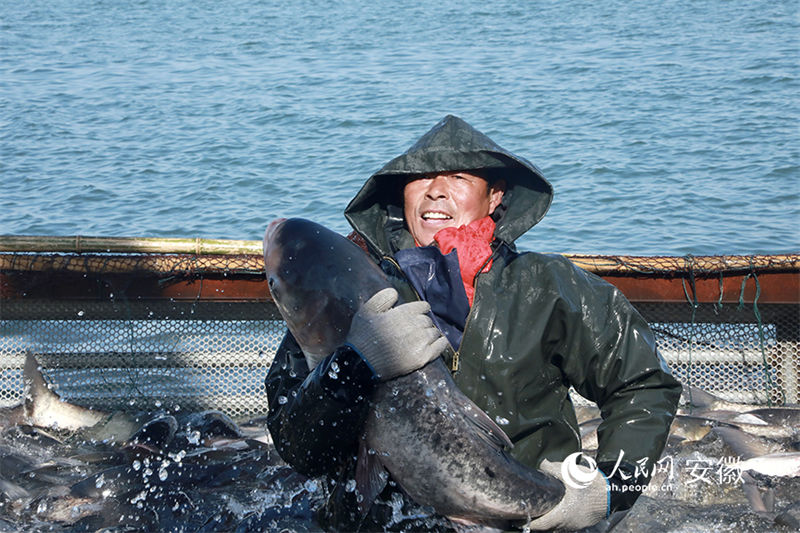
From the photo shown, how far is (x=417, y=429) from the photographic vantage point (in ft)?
8.93

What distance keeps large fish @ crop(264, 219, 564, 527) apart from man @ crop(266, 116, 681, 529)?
3.1 inches

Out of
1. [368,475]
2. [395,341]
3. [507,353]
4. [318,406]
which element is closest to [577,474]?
[507,353]

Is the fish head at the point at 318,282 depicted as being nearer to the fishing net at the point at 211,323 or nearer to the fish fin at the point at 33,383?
the fishing net at the point at 211,323

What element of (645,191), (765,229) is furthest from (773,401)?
(645,191)

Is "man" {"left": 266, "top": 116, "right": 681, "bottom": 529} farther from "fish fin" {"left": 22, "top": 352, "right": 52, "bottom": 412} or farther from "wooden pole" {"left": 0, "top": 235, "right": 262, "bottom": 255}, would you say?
"fish fin" {"left": 22, "top": 352, "right": 52, "bottom": 412}

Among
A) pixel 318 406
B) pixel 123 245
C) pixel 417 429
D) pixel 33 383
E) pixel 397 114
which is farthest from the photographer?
pixel 397 114

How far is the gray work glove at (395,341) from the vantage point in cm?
266

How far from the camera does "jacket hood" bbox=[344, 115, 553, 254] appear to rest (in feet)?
10.7

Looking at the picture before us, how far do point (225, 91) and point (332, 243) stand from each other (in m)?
19.3

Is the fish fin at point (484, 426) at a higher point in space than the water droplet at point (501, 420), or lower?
higher

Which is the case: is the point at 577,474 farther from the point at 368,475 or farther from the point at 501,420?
the point at 368,475

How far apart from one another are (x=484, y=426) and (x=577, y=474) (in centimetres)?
41

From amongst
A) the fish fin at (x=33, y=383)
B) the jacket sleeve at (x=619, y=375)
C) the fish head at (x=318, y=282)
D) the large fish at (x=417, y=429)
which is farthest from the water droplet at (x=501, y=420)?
the fish fin at (x=33, y=383)

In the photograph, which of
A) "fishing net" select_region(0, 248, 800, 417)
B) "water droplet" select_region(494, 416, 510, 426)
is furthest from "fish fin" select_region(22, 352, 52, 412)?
"water droplet" select_region(494, 416, 510, 426)
